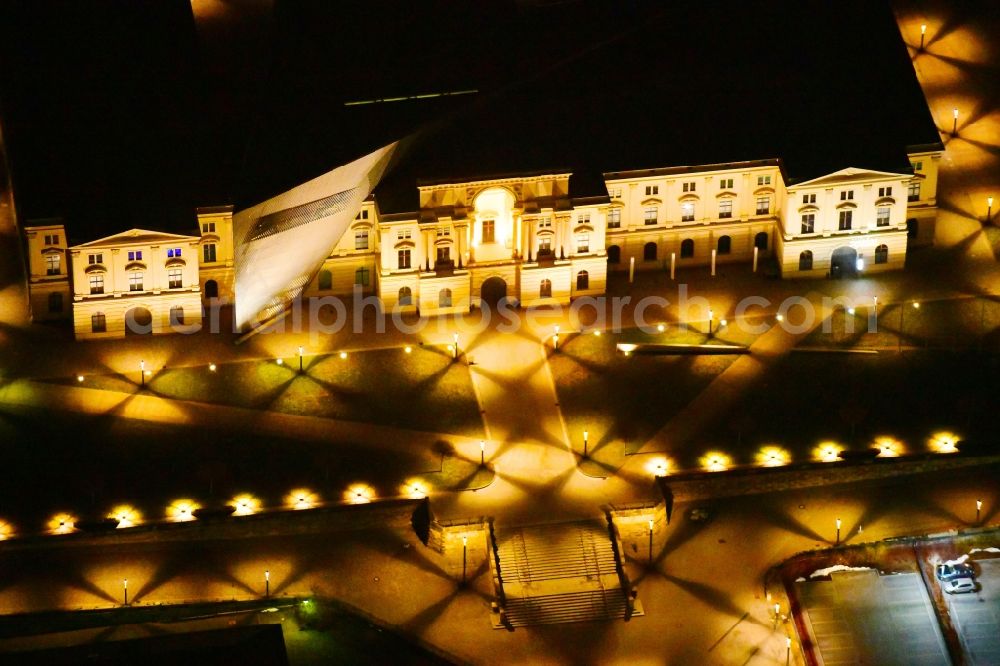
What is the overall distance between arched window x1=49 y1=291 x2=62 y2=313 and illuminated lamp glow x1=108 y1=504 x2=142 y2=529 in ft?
66.2

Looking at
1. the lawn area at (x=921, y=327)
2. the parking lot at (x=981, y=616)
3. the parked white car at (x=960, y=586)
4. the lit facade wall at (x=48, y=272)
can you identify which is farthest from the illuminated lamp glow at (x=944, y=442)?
the lit facade wall at (x=48, y=272)

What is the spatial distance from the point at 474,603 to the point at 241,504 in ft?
49.9

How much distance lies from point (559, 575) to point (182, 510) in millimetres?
22035

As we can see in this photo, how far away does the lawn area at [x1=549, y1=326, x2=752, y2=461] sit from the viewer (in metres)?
188

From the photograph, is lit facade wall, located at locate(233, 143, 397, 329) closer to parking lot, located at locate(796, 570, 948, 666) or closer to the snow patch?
the snow patch

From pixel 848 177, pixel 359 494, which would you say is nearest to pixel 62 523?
pixel 359 494

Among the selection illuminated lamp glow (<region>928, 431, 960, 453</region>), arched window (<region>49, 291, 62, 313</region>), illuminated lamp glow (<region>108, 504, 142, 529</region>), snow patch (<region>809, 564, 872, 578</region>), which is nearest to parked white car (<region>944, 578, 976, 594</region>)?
snow patch (<region>809, 564, 872, 578</region>)

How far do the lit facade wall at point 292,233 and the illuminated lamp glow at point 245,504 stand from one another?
16.4 m

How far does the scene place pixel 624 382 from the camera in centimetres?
19200

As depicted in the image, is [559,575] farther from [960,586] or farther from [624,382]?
[960,586]

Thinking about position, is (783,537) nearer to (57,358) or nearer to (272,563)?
(272,563)

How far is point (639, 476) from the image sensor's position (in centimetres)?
18400

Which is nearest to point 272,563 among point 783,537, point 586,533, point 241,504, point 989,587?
point 241,504

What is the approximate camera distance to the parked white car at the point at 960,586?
177000 millimetres
